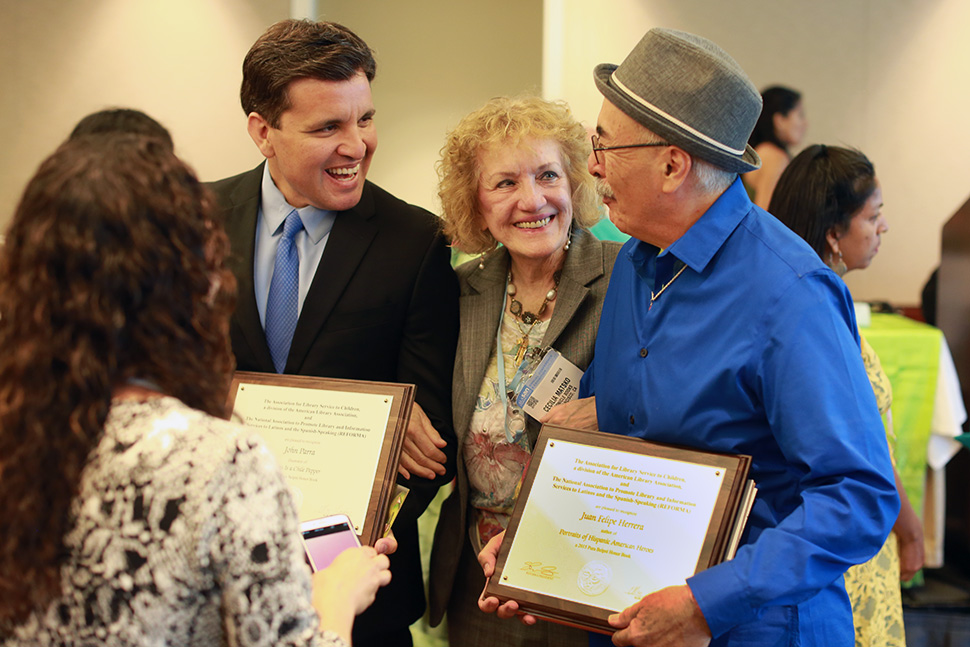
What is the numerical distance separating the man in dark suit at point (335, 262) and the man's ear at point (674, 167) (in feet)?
2.53

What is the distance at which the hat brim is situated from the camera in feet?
5.24

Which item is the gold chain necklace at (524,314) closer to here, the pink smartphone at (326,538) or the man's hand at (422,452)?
the man's hand at (422,452)

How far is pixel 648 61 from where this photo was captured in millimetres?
1646


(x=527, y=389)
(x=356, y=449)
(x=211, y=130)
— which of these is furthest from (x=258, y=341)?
(x=211, y=130)

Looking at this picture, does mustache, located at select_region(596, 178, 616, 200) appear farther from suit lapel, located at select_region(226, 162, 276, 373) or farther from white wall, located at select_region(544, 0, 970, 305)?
white wall, located at select_region(544, 0, 970, 305)

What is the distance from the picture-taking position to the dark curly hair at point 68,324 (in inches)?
38.8

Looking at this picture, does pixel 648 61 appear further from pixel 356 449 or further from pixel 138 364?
pixel 138 364

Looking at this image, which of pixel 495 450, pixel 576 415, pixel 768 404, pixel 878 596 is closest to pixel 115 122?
pixel 495 450

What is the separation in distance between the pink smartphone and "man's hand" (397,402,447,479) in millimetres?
483

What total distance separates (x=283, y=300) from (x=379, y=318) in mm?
250

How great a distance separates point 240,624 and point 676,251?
1.05 m

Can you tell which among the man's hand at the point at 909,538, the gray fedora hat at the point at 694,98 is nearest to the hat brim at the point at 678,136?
the gray fedora hat at the point at 694,98

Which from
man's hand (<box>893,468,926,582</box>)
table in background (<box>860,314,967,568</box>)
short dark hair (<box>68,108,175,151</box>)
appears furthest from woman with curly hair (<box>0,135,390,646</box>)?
table in background (<box>860,314,967,568</box>)

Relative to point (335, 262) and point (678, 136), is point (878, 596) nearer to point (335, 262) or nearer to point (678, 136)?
point (678, 136)
